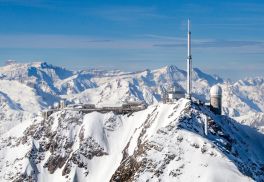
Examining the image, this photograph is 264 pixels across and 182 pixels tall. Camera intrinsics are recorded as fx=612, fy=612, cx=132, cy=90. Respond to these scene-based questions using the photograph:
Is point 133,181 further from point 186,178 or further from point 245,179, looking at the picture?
point 245,179

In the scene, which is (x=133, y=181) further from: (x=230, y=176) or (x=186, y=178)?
(x=230, y=176)

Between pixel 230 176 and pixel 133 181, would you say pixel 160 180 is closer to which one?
pixel 133 181

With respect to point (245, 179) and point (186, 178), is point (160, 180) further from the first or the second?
point (245, 179)

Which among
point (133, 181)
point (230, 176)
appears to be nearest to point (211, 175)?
point (230, 176)

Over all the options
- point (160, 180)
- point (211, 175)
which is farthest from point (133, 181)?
point (211, 175)

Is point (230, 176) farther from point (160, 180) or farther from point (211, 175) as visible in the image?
point (160, 180)

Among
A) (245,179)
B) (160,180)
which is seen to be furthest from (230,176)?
(160,180)
